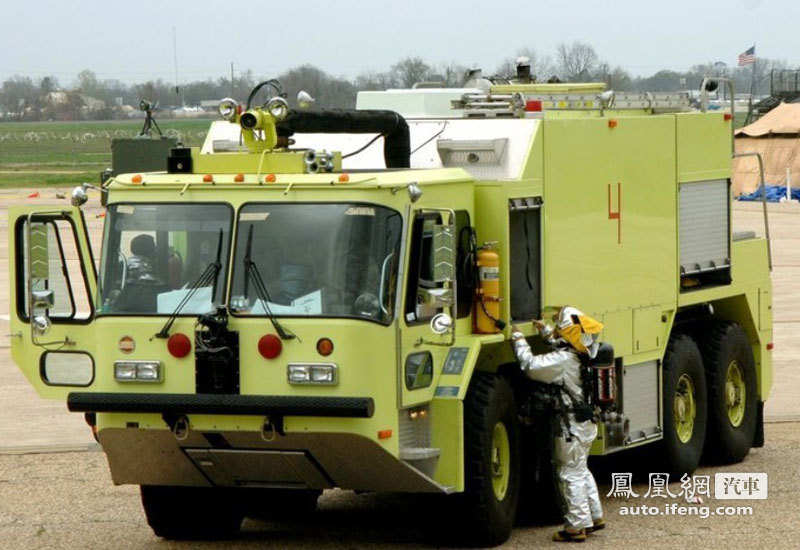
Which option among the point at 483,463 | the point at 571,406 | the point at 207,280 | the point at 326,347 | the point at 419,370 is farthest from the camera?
the point at 571,406

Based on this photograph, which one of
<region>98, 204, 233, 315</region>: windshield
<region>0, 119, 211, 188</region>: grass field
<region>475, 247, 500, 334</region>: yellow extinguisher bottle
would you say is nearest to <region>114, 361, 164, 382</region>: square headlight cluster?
<region>98, 204, 233, 315</region>: windshield

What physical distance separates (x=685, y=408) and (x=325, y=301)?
16.1ft

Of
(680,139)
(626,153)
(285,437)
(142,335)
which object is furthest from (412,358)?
(680,139)

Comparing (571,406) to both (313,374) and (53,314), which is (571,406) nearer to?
(313,374)

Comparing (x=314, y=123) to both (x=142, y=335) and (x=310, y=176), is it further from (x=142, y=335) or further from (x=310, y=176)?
(x=142, y=335)

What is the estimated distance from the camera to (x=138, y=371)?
10.1 meters

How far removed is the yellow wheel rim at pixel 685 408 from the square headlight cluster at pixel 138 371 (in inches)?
198

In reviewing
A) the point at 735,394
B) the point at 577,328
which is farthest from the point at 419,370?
the point at 735,394

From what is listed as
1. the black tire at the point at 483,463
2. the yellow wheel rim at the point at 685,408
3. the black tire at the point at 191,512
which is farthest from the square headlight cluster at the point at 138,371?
the yellow wheel rim at the point at 685,408

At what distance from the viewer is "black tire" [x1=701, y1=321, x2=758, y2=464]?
46.7ft

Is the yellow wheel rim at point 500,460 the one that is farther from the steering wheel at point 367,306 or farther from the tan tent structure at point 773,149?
the tan tent structure at point 773,149

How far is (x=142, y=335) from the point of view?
1005cm

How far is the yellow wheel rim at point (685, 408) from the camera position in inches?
536

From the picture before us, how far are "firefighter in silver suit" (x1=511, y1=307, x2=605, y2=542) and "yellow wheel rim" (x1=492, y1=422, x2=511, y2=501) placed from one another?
13.3 inches
